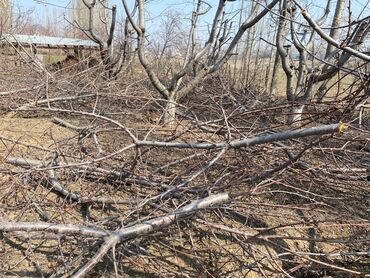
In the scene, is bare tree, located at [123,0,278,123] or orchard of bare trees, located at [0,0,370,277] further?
bare tree, located at [123,0,278,123]

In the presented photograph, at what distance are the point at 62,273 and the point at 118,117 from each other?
3199 mm

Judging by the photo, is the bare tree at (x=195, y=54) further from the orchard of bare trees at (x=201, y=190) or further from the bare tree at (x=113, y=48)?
the bare tree at (x=113, y=48)

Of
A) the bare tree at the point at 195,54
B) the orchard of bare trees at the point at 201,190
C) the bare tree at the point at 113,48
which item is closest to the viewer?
the orchard of bare trees at the point at 201,190

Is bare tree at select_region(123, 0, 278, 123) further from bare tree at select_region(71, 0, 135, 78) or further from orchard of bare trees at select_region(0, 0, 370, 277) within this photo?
bare tree at select_region(71, 0, 135, 78)

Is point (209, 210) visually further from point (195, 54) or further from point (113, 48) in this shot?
point (113, 48)

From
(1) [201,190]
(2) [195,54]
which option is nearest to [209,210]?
(1) [201,190]

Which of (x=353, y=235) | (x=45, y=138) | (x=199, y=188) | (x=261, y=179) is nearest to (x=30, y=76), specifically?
(x=45, y=138)

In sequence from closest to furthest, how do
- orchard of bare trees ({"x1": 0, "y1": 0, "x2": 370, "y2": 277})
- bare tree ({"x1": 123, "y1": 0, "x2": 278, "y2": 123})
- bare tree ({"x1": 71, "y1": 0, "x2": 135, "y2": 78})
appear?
orchard of bare trees ({"x1": 0, "y1": 0, "x2": 370, "y2": 277}) < bare tree ({"x1": 123, "y1": 0, "x2": 278, "y2": 123}) < bare tree ({"x1": 71, "y1": 0, "x2": 135, "y2": 78})

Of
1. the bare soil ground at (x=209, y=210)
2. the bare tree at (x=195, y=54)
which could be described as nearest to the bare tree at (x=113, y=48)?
the bare tree at (x=195, y=54)

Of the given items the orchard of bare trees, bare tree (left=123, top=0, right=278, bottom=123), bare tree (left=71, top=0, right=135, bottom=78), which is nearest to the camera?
the orchard of bare trees

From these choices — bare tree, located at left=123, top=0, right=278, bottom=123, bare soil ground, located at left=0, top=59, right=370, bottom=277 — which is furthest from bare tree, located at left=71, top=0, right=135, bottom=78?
bare soil ground, located at left=0, top=59, right=370, bottom=277

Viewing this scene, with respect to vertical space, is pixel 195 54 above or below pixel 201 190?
above

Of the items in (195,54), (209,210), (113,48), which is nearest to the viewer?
(209,210)

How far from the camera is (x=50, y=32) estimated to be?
12.2m
